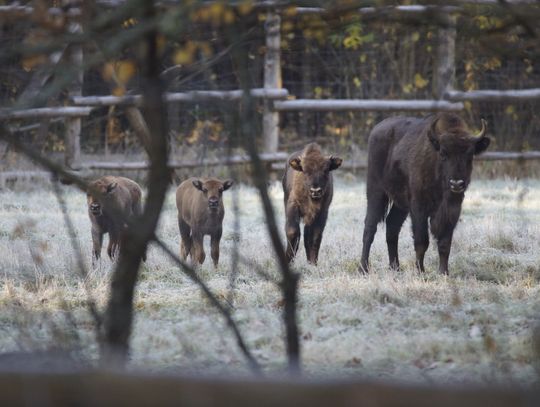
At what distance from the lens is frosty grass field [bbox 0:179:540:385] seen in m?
5.32

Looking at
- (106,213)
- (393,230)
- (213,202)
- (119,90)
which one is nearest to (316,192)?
(393,230)

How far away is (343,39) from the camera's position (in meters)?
19.6

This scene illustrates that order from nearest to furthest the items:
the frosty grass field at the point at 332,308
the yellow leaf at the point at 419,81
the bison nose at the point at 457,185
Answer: the frosty grass field at the point at 332,308, the bison nose at the point at 457,185, the yellow leaf at the point at 419,81

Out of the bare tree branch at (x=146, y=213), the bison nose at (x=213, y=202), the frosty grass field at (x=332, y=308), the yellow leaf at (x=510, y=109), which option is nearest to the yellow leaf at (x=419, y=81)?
the yellow leaf at (x=510, y=109)

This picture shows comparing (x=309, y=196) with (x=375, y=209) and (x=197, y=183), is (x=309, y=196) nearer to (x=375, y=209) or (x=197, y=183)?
(x=375, y=209)

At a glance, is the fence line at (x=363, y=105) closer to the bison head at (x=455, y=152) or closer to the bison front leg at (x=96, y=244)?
the bison front leg at (x=96, y=244)

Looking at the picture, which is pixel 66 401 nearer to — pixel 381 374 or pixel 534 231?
pixel 381 374

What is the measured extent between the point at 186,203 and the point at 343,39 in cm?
940

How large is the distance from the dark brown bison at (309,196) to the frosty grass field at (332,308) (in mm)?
341

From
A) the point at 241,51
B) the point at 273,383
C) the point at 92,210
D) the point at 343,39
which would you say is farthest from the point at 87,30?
the point at 343,39

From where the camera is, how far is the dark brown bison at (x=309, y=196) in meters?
10.1

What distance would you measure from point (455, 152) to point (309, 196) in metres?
2.13

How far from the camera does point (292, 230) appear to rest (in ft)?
34.0

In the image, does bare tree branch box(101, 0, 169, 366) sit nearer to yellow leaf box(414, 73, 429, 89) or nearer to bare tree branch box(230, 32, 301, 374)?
bare tree branch box(230, 32, 301, 374)
